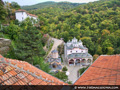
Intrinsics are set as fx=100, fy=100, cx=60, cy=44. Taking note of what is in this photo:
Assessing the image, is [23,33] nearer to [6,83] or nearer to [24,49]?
[24,49]

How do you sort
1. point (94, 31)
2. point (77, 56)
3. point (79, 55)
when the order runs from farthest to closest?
point (94, 31) → point (79, 55) → point (77, 56)

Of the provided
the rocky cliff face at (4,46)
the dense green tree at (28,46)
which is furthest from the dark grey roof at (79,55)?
the rocky cliff face at (4,46)

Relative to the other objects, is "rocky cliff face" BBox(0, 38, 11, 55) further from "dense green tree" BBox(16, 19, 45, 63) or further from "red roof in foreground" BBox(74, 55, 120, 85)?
"red roof in foreground" BBox(74, 55, 120, 85)

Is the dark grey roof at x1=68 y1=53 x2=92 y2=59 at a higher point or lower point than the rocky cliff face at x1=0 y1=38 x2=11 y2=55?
lower

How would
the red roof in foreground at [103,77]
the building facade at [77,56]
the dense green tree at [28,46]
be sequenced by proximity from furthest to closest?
the building facade at [77,56] < the dense green tree at [28,46] < the red roof in foreground at [103,77]

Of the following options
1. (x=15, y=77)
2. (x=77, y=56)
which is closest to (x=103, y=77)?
(x=15, y=77)

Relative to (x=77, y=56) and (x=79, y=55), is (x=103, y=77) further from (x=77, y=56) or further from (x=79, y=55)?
(x=79, y=55)

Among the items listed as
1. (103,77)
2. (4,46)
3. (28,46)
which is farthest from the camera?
(28,46)

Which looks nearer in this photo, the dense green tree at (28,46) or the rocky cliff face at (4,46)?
the rocky cliff face at (4,46)

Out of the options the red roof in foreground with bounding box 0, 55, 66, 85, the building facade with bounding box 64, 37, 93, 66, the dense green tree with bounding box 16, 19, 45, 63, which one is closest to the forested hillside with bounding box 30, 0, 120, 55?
the building facade with bounding box 64, 37, 93, 66

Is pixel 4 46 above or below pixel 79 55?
above

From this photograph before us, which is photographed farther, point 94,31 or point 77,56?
point 94,31

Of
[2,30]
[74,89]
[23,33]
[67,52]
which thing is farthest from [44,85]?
[67,52]

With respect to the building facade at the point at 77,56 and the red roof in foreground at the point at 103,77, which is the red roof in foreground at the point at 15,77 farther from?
the building facade at the point at 77,56
